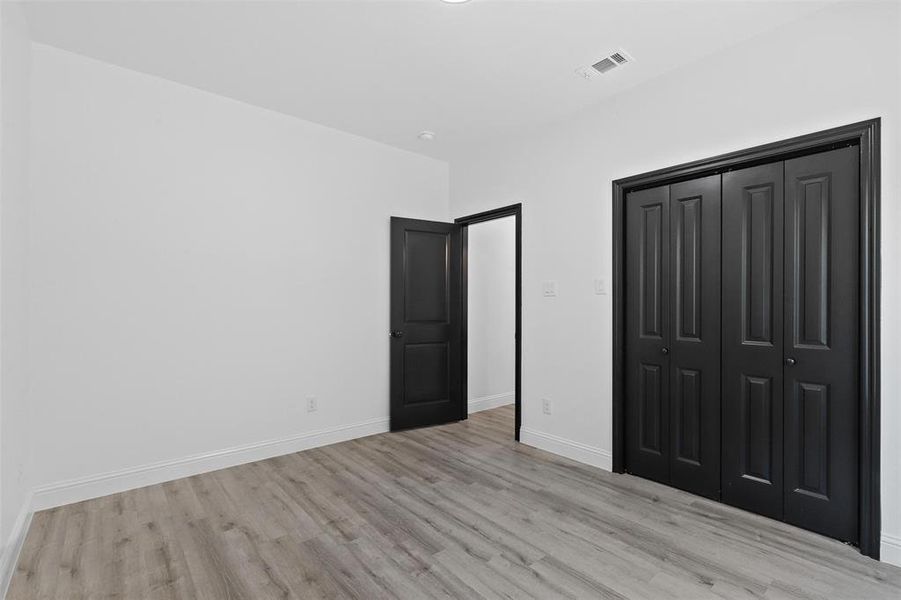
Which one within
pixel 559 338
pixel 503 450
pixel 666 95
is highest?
pixel 666 95

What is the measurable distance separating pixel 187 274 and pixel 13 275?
3.24ft

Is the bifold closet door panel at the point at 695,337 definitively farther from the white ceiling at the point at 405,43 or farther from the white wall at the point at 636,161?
the white ceiling at the point at 405,43

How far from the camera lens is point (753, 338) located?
257 centimetres

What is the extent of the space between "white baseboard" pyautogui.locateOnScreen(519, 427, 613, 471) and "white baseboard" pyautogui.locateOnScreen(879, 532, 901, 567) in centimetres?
142

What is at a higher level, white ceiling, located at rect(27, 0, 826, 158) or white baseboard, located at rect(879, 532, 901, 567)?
white ceiling, located at rect(27, 0, 826, 158)

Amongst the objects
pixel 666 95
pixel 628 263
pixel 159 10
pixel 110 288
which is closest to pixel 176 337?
pixel 110 288

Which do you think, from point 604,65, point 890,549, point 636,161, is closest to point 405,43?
point 604,65

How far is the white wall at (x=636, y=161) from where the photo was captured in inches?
82.0

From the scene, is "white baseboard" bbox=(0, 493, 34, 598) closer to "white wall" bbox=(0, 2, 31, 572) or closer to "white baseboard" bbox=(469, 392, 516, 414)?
"white wall" bbox=(0, 2, 31, 572)

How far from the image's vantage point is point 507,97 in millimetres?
3266

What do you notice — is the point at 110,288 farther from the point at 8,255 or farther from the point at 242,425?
the point at 242,425

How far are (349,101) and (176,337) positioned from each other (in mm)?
2165

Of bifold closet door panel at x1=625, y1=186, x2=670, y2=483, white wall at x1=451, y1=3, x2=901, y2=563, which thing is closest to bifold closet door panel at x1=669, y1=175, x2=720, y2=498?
bifold closet door panel at x1=625, y1=186, x2=670, y2=483

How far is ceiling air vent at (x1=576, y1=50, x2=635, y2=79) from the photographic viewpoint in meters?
2.71
